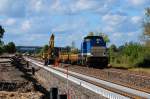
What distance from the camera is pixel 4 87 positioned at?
1223 inches

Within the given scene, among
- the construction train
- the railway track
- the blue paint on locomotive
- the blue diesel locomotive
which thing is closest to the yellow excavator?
the construction train

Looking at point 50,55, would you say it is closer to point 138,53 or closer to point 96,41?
point 96,41

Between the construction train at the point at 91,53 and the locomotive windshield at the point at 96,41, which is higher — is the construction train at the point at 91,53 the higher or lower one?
the lower one

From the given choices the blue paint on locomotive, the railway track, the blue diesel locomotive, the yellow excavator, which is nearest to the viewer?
the railway track

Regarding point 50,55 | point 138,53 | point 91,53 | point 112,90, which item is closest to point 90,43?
point 91,53

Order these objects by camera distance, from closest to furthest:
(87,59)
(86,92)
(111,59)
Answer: (86,92) < (87,59) < (111,59)

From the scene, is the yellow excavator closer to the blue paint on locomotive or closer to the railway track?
the blue paint on locomotive

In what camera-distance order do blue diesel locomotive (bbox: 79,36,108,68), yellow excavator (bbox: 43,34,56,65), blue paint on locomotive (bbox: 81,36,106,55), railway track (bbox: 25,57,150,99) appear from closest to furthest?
1. railway track (bbox: 25,57,150,99)
2. blue diesel locomotive (bbox: 79,36,108,68)
3. blue paint on locomotive (bbox: 81,36,106,55)
4. yellow excavator (bbox: 43,34,56,65)

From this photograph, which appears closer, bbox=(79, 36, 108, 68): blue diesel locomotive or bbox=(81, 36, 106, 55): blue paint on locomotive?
bbox=(79, 36, 108, 68): blue diesel locomotive

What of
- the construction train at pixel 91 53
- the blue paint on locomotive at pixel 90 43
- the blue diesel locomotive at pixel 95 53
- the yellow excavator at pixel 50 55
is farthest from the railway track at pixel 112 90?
the yellow excavator at pixel 50 55

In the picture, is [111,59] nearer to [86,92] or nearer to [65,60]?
[65,60]

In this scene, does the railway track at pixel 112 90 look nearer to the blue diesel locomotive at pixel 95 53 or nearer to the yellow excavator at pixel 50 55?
the blue diesel locomotive at pixel 95 53

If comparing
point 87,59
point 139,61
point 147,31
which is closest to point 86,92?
point 87,59

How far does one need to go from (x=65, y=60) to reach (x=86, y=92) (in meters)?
49.8
